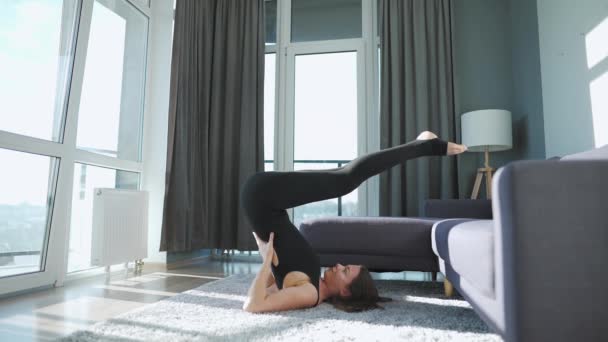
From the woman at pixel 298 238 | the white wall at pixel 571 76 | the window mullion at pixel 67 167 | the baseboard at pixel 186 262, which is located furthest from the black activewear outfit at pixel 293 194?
the baseboard at pixel 186 262

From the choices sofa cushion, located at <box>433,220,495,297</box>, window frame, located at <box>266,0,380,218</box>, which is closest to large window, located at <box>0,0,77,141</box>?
window frame, located at <box>266,0,380,218</box>

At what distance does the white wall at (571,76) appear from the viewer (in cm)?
263

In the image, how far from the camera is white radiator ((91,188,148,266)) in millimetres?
3062

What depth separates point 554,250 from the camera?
1.00 meters

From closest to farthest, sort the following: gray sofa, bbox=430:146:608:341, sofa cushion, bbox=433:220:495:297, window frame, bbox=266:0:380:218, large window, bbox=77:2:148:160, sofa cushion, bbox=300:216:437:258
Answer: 1. gray sofa, bbox=430:146:608:341
2. sofa cushion, bbox=433:220:495:297
3. sofa cushion, bbox=300:216:437:258
4. large window, bbox=77:2:148:160
5. window frame, bbox=266:0:380:218

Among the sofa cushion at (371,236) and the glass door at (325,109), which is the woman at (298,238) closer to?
the sofa cushion at (371,236)

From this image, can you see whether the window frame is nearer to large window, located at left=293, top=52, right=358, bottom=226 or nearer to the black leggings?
large window, located at left=293, top=52, right=358, bottom=226

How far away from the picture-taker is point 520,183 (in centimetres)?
102

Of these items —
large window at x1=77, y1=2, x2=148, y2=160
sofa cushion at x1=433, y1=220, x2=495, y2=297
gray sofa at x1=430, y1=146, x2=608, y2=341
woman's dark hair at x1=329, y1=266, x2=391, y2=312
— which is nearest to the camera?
gray sofa at x1=430, y1=146, x2=608, y2=341

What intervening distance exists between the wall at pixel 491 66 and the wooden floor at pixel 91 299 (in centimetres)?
160

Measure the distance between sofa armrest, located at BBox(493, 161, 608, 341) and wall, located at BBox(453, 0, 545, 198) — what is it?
301 cm

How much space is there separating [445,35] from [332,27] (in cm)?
122

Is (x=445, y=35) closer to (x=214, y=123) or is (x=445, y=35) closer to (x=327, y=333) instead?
(x=214, y=123)

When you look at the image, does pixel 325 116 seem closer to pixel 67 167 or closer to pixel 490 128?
pixel 490 128
